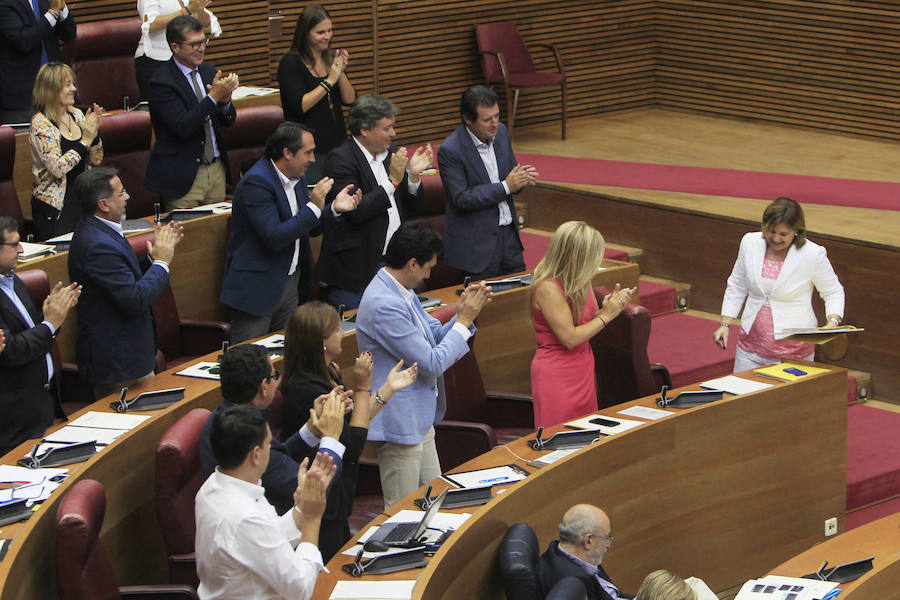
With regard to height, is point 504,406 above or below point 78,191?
below

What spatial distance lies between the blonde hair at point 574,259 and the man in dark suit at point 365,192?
1084 millimetres

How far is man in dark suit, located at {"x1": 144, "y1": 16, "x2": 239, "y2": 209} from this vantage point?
19.6 feet

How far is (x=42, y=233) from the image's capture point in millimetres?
5914

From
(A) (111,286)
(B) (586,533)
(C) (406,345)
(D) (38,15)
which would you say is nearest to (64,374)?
(A) (111,286)

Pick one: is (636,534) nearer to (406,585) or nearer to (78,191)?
(406,585)

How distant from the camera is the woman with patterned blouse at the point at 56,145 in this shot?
18.7 feet

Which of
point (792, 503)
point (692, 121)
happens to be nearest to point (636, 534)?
point (792, 503)

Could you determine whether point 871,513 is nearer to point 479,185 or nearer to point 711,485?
point 711,485

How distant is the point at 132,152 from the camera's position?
22.0 feet

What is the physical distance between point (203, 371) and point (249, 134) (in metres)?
2.70

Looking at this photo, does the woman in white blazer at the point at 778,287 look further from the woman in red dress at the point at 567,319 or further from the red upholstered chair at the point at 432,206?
the red upholstered chair at the point at 432,206

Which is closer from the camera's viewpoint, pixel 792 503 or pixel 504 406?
pixel 792 503

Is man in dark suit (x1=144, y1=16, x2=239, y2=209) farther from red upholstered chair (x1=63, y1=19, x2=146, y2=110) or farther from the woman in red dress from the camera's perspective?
the woman in red dress

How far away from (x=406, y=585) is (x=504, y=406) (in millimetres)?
2008
